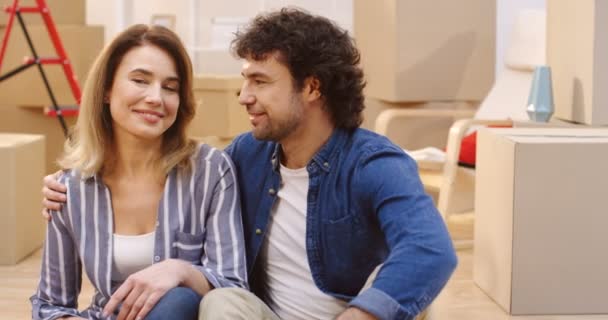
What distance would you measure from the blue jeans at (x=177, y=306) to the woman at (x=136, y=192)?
0.10m

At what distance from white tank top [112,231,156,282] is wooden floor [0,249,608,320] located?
3.29ft

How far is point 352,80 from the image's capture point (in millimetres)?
2086

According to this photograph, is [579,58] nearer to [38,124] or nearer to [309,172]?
[309,172]

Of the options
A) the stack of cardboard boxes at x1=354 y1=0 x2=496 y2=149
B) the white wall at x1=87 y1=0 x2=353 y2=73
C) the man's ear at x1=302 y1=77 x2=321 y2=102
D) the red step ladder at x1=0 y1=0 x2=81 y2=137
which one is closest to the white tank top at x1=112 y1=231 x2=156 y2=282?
the man's ear at x1=302 y1=77 x2=321 y2=102

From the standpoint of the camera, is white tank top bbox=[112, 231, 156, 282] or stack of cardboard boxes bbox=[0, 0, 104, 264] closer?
white tank top bbox=[112, 231, 156, 282]

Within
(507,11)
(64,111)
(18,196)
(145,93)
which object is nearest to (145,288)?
(145,93)

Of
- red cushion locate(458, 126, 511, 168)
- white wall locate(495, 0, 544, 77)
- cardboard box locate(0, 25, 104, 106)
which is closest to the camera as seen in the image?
red cushion locate(458, 126, 511, 168)

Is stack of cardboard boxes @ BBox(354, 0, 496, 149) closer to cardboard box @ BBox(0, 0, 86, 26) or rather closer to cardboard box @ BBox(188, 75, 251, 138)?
cardboard box @ BBox(188, 75, 251, 138)

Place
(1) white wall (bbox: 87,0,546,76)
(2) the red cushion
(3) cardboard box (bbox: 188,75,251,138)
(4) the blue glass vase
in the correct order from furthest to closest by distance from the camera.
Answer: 1. (1) white wall (bbox: 87,0,546,76)
2. (3) cardboard box (bbox: 188,75,251,138)
3. (2) the red cushion
4. (4) the blue glass vase

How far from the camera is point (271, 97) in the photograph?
2023 mm

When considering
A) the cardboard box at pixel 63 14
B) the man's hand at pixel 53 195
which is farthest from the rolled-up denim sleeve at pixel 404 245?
the cardboard box at pixel 63 14

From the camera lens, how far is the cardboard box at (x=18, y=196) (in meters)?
3.62

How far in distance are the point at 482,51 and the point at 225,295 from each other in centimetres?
300

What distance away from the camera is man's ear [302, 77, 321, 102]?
6.72ft
